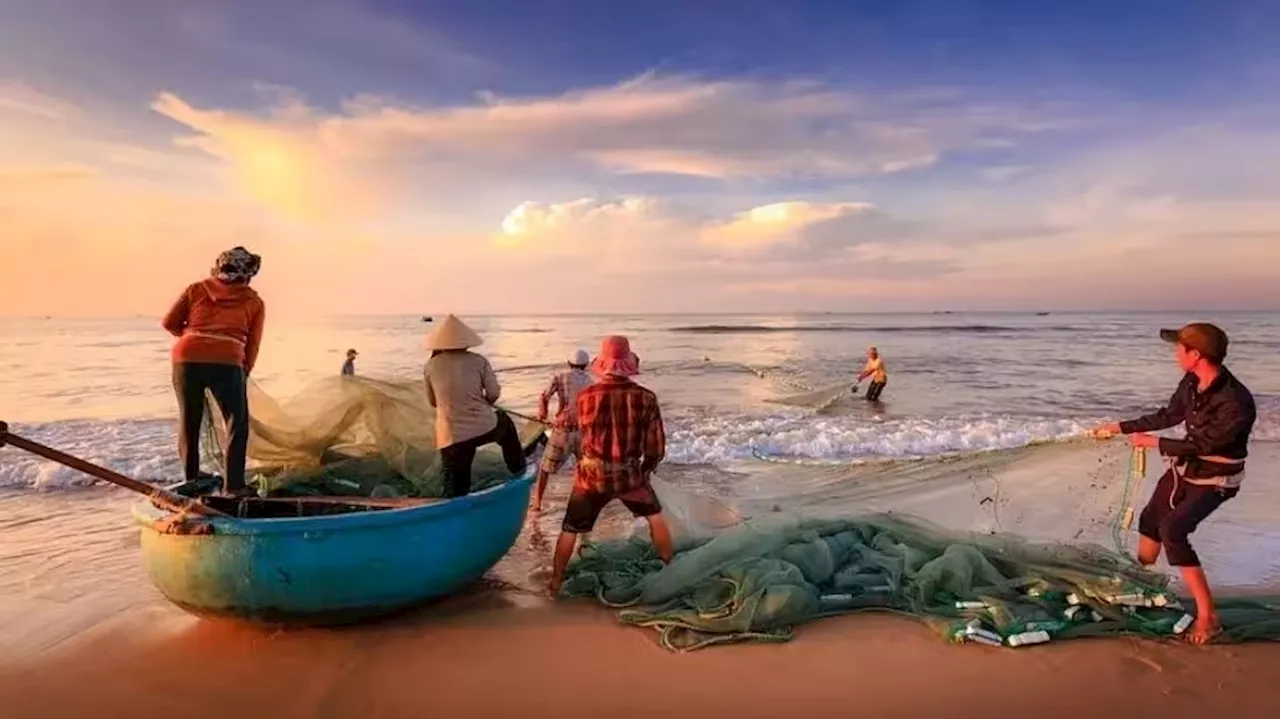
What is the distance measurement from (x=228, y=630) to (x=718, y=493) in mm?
5338

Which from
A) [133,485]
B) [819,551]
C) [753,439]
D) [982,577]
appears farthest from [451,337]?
[753,439]

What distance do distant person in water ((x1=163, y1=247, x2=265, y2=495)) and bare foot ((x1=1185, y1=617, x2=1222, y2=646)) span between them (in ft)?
17.5

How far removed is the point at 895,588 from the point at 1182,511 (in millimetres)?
1515

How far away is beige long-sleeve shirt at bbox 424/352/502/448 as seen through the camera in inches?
231

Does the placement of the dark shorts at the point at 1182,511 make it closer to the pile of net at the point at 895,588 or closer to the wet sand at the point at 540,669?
the pile of net at the point at 895,588

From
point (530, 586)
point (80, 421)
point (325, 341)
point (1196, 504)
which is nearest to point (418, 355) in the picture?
point (325, 341)

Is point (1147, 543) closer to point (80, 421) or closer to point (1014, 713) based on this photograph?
point (1014, 713)

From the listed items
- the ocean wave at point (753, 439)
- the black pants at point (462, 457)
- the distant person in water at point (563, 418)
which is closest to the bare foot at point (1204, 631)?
the black pants at point (462, 457)

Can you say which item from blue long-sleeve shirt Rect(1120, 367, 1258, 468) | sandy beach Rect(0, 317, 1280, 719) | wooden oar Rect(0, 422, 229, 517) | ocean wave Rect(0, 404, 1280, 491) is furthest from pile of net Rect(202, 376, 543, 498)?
ocean wave Rect(0, 404, 1280, 491)

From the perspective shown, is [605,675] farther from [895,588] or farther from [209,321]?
[209,321]

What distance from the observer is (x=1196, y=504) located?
4.49 m

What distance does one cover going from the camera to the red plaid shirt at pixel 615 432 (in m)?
5.12

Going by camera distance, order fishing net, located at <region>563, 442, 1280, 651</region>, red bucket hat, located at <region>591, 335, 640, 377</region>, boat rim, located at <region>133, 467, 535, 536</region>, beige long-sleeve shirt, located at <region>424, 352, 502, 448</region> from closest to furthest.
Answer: boat rim, located at <region>133, 467, 535, 536</region> < fishing net, located at <region>563, 442, 1280, 651</region> < red bucket hat, located at <region>591, 335, 640, 377</region> < beige long-sleeve shirt, located at <region>424, 352, 502, 448</region>

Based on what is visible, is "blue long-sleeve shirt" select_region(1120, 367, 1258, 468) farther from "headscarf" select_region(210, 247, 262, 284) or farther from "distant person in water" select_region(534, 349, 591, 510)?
"headscarf" select_region(210, 247, 262, 284)
